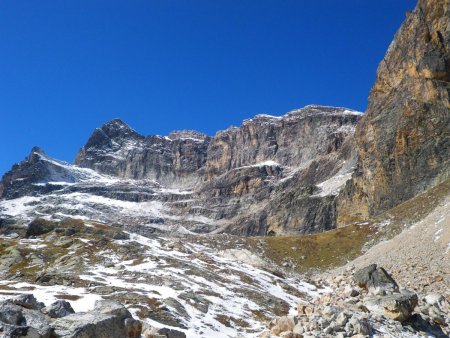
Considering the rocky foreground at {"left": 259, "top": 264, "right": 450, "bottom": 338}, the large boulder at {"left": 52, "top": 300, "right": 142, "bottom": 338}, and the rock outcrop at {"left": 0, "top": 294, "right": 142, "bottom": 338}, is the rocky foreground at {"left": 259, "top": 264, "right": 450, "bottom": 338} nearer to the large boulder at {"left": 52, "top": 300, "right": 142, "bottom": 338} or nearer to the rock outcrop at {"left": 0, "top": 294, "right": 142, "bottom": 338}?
the large boulder at {"left": 52, "top": 300, "right": 142, "bottom": 338}

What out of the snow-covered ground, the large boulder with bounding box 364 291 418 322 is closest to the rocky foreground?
the large boulder with bounding box 364 291 418 322

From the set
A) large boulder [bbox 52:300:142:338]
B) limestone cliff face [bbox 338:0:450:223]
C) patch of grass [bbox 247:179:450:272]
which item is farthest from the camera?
limestone cliff face [bbox 338:0:450:223]

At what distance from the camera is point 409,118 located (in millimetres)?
137750

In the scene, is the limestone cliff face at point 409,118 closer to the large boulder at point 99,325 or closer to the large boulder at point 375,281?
the large boulder at point 375,281

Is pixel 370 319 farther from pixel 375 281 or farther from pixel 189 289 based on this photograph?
pixel 189 289

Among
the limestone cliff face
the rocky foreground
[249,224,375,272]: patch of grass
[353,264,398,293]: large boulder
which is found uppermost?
the limestone cliff face

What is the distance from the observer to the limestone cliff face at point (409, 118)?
12838cm

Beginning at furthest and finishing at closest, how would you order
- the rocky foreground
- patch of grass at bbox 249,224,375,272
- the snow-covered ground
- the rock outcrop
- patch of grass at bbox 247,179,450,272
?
patch of grass at bbox 249,224,375,272 → patch of grass at bbox 247,179,450,272 → the snow-covered ground → the rocky foreground → the rock outcrop

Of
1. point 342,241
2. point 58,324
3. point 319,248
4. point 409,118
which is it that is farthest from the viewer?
point 409,118

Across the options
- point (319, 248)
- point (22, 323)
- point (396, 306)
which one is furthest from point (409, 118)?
point (22, 323)

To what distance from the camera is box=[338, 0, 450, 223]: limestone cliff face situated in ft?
421

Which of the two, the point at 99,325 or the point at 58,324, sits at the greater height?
the point at 58,324

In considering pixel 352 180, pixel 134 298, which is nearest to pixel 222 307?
pixel 134 298

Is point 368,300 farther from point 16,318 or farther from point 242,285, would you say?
point 242,285
